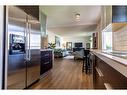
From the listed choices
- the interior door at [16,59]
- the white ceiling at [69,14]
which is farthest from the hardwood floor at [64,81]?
the white ceiling at [69,14]

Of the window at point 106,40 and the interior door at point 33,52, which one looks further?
the window at point 106,40

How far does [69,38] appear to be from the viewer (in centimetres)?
2148

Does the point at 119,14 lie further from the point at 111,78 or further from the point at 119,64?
the point at 119,64

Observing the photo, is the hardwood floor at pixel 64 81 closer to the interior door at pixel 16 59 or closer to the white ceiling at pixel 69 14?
the interior door at pixel 16 59

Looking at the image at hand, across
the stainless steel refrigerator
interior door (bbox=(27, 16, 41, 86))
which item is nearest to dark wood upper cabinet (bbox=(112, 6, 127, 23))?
the stainless steel refrigerator

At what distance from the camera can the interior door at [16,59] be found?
8.87 feet

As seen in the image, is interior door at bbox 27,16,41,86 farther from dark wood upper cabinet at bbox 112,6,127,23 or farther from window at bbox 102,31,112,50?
window at bbox 102,31,112,50

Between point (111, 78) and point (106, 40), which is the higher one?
point (106, 40)

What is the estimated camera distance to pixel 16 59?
9.67ft

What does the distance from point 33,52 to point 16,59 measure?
3.44 ft

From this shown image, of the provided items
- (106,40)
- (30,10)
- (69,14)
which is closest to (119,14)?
(30,10)

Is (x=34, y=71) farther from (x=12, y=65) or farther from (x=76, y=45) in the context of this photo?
(x=76, y=45)
